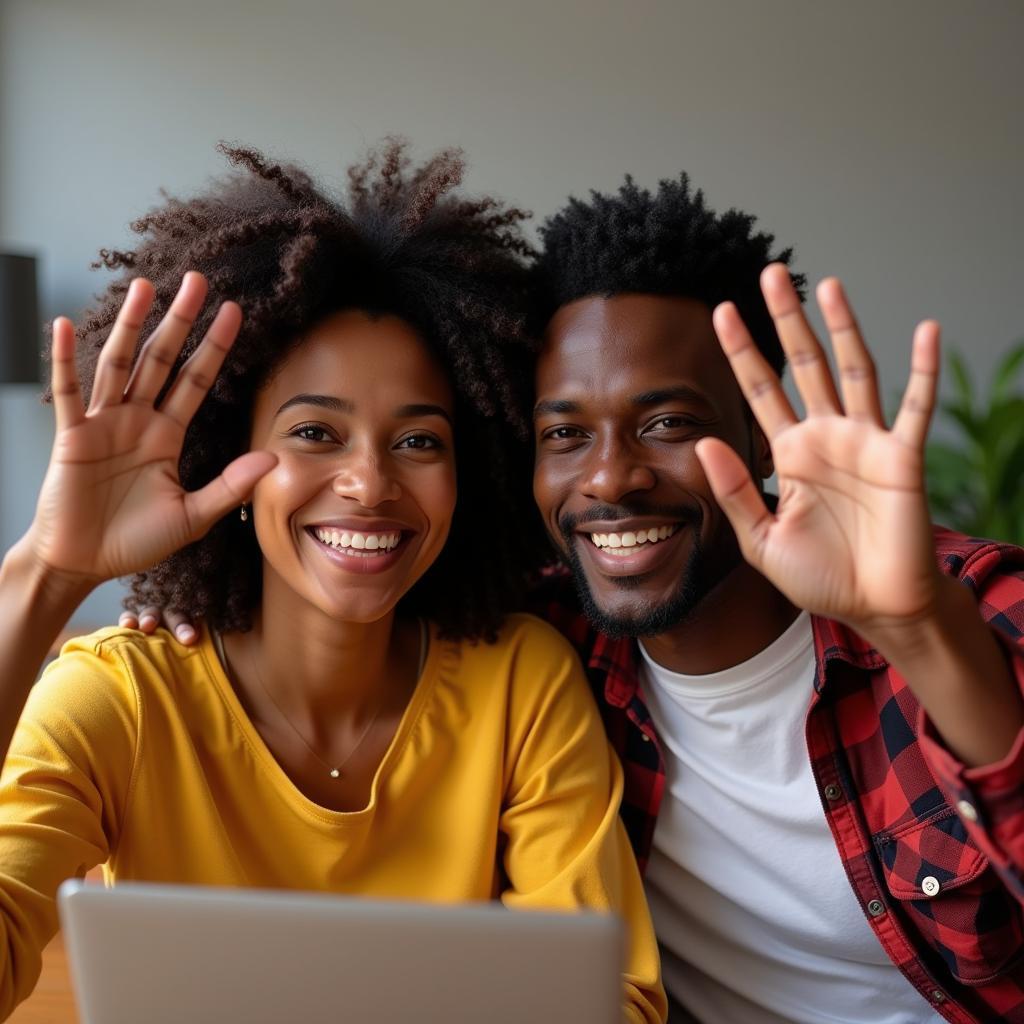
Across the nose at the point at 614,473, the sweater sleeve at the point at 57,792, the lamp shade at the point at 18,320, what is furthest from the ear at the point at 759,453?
the lamp shade at the point at 18,320

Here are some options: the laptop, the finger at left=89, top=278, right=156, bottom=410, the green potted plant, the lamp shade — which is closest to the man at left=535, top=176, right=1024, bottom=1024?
the finger at left=89, top=278, right=156, bottom=410

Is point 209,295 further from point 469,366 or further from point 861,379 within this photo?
point 861,379

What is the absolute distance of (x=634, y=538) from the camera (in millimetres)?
1611

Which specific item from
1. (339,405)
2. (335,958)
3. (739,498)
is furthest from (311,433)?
(335,958)

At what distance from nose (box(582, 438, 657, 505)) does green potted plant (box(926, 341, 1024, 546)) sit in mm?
2517

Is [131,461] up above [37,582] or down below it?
above

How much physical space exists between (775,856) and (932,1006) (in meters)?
0.27

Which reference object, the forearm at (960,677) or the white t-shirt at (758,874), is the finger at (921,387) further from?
the white t-shirt at (758,874)

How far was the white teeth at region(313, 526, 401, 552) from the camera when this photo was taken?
152 cm

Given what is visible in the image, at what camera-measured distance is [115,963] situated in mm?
863

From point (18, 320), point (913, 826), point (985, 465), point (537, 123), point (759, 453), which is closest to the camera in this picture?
point (913, 826)

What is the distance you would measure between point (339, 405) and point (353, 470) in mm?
91

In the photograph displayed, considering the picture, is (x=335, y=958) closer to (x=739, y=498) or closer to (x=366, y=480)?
(x=739, y=498)

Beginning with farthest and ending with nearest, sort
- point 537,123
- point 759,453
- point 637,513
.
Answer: point 537,123 < point 759,453 < point 637,513
